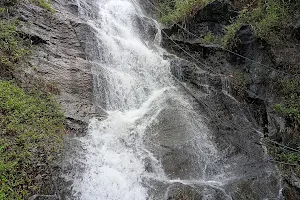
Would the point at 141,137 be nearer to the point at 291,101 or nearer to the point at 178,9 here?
the point at 291,101

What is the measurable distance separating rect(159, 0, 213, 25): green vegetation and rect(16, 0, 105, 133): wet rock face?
11.7ft

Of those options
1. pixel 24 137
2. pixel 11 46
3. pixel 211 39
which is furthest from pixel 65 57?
pixel 211 39

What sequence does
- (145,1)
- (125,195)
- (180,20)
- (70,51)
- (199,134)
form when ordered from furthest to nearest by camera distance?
(145,1) < (180,20) < (70,51) < (199,134) < (125,195)

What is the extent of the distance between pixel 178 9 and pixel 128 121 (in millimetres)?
5974

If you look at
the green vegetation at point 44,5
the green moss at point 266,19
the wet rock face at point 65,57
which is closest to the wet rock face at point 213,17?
the green moss at point 266,19

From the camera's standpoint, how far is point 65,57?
8477 millimetres

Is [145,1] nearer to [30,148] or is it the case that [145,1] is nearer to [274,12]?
[274,12]

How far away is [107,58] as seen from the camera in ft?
31.0

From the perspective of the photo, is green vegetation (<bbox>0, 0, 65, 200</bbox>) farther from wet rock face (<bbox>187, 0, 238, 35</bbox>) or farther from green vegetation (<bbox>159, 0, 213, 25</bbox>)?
wet rock face (<bbox>187, 0, 238, 35</bbox>)

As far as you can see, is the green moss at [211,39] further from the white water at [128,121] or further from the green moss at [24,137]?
the green moss at [24,137]

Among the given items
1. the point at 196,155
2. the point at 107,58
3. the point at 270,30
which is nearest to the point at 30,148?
the point at 196,155

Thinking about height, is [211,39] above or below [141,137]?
above

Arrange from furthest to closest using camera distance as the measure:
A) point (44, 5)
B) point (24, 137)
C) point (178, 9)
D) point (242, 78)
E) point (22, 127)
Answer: point (178, 9) → point (44, 5) → point (242, 78) → point (22, 127) → point (24, 137)

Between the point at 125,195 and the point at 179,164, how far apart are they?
1.50 m
